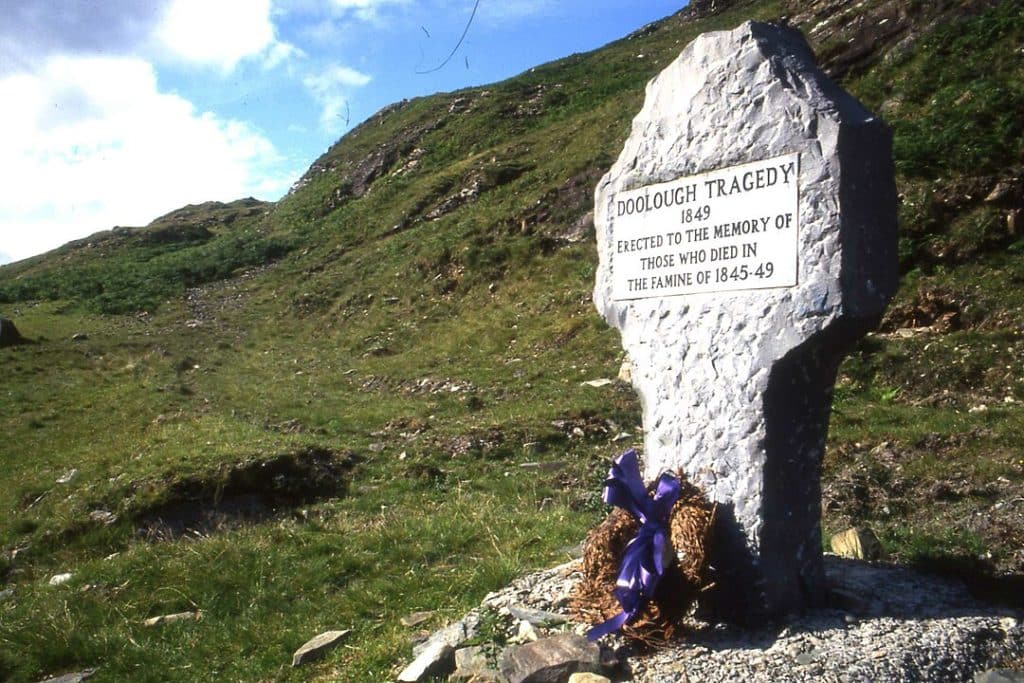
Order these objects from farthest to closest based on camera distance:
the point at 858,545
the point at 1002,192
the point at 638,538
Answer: the point at 1002,192, the point at 858,545, the point at 638,538

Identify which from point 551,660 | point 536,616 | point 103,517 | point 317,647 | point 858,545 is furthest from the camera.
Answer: point 103,517

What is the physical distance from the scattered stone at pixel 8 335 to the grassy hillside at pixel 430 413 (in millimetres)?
674

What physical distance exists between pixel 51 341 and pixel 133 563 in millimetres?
19392

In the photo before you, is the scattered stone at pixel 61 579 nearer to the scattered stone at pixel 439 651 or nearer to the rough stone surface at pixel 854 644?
the scattered stone at pixel 439 651

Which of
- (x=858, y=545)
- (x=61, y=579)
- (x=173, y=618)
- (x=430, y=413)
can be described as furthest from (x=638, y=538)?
(x=430, y=413)

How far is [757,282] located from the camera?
457 centimetres

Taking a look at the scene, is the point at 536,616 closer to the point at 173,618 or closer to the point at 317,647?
the point at 317,647

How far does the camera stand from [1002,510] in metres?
6.41

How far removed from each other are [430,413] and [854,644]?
9586mm

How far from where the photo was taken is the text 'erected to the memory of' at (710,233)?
14.7ft

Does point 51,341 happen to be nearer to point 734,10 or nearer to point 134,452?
point 134,452

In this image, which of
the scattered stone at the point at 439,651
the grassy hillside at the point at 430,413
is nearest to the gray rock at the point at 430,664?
the scattered stone at the point at 439,651

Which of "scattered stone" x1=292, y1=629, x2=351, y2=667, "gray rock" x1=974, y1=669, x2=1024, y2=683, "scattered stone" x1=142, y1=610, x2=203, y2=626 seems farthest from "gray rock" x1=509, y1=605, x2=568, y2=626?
"scattered stone" x1=142, y1=610, x2=203, y2=626

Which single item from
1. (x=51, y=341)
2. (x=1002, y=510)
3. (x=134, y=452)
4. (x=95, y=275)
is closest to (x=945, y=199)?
(x=1002, y=510)
